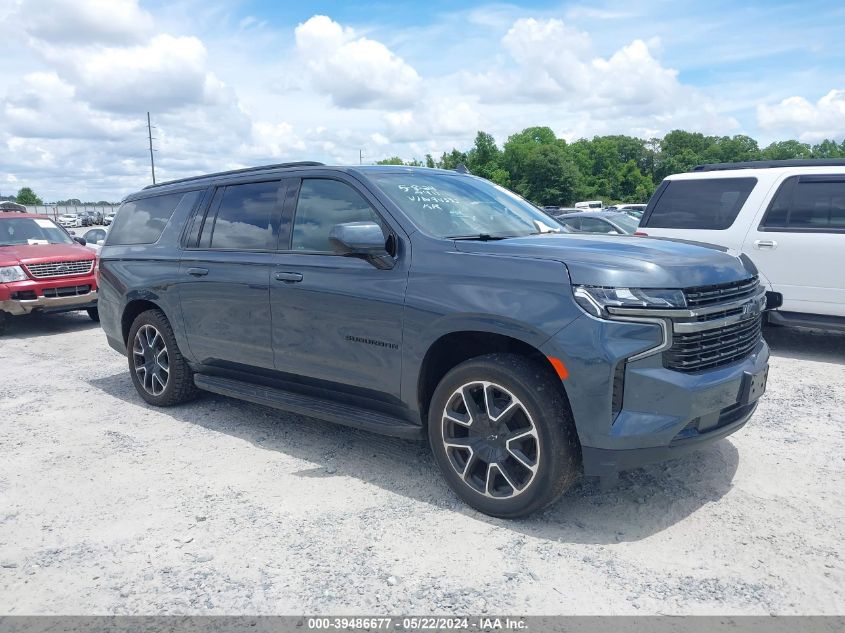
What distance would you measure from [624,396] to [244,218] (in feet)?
10.2

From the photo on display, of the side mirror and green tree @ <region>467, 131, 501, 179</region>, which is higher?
green tree @ <region>467, 131, 501, 179</region>

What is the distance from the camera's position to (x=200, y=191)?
5609mm

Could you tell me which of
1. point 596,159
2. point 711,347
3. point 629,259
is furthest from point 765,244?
point 596,159

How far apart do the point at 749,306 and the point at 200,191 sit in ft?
13.6

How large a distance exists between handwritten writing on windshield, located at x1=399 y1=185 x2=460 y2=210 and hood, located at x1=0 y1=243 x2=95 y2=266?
316 inches

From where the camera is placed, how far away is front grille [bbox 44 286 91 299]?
10227 mm

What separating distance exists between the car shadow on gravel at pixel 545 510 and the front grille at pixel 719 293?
1145 mm

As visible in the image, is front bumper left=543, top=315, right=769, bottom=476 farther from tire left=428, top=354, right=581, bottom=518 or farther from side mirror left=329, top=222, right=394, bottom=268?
side mirror left=329, top=222, right=394, bottom=268

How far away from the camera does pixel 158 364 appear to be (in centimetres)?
587

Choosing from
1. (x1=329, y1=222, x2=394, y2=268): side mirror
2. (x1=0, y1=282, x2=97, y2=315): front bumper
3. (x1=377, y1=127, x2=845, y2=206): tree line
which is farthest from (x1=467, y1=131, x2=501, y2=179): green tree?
(x1=329, y1=222, x2=394, y2=268): side mirror

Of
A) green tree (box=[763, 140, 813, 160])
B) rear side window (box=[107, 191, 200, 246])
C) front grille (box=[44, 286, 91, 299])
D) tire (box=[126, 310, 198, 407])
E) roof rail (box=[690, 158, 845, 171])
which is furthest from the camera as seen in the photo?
green tree (box=[763, 140, 813, 160])

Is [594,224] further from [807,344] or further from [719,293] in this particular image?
[719,293]

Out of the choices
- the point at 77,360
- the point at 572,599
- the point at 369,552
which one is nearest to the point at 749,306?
the point at 572,599

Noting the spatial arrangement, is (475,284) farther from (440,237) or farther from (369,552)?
(369,552)
